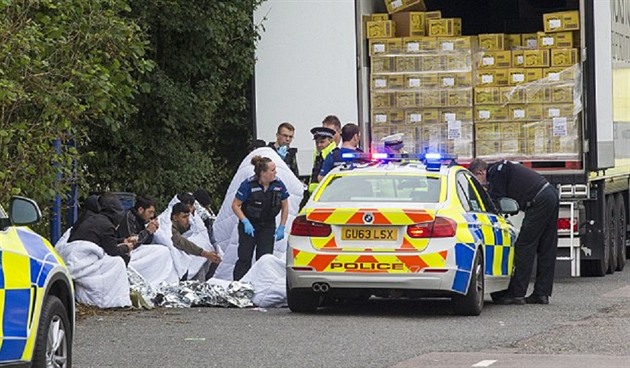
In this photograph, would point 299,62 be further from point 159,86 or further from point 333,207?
point 333,207

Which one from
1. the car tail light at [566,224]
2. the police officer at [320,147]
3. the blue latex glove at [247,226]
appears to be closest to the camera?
the blue latex glove at [247,226]

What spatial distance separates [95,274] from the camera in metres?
15.6

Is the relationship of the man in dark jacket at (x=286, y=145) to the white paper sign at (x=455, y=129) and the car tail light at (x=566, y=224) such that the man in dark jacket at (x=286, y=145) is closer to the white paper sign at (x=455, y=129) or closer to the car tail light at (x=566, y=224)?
the white paper sign at (x=455, y=129)

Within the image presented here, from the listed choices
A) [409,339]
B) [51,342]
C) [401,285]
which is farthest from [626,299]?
[51,342]

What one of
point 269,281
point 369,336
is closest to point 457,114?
point 269,281

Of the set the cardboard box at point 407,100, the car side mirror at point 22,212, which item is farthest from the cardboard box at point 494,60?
the car side mirror at point 22,212

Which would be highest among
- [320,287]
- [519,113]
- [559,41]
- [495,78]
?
[559,41]

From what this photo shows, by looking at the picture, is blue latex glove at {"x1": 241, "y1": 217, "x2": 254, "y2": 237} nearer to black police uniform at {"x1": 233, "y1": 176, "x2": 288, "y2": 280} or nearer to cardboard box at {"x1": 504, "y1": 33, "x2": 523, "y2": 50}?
black police uniform at {"x1": 233, "y1": 176, "x2": 288, "y2": 280}

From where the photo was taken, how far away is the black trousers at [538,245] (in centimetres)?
1658

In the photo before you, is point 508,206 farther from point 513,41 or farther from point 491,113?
point 513,41

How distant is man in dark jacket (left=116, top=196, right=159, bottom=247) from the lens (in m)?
17.3

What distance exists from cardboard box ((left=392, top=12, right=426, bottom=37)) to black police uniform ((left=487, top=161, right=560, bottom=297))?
3.70 meters

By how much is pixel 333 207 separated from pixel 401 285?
3.09ft

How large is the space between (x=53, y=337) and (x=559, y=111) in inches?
439
